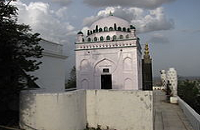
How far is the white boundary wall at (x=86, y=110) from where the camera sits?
7027mm

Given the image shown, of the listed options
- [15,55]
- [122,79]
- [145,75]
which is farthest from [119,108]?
[122,79]

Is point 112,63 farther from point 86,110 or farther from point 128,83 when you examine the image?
point 86,110

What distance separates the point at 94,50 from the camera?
18.5 meters

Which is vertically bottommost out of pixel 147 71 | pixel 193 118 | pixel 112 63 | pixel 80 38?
pixel 193 118

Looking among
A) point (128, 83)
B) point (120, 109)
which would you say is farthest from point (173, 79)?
point (120, 109)

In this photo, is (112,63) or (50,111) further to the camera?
(112,63)

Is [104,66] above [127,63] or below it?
below

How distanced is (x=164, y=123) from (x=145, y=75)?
2307 mm

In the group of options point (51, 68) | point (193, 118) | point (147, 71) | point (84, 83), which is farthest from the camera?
point (84, 83)

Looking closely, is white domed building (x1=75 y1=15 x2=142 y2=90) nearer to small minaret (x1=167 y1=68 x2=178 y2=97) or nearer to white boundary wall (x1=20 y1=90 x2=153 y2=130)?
small minaret (x1=167 y1=68 x2=178 y2=97)

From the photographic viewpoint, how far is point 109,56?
59.0 ft

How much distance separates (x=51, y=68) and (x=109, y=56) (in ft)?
23.7

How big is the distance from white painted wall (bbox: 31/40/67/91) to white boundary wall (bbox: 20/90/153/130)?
3546mm

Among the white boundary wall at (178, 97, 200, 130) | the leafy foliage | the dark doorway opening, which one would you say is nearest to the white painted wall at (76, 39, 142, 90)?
the dark doorway opening
